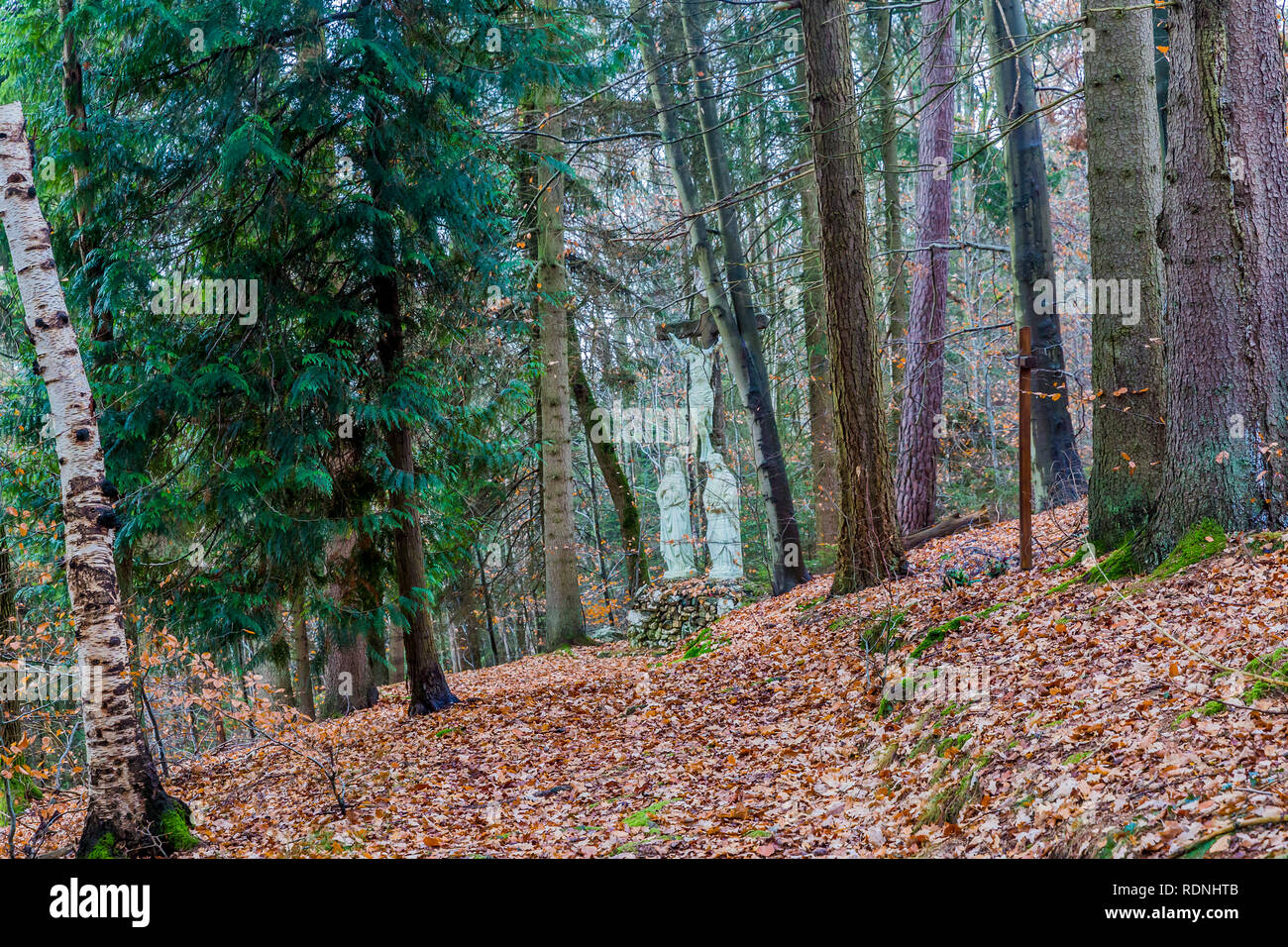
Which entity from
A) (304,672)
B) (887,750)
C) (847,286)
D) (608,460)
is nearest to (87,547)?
(887,750)

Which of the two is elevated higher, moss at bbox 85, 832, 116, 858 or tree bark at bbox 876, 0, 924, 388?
tree bark at bbox 876, 0, 924, 388

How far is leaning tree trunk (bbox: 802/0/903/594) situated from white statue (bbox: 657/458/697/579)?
525cm

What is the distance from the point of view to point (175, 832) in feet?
16.6

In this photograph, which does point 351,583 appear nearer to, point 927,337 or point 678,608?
point 678,608

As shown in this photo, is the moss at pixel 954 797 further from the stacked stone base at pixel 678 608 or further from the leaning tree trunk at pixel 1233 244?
the stacked stone base at pixel 678 608

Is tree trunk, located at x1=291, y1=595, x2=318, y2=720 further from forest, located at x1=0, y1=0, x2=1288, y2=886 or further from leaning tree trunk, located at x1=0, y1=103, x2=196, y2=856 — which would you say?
leaning tree trunk, located at x1=0, y1=103, x2=196, y2=856

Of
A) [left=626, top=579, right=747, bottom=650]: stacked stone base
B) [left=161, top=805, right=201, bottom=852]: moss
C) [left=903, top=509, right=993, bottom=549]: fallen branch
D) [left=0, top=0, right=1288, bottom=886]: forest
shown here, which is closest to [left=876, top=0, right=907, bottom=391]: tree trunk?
[left=0, top=0, right=1288, bottom=886]: forest

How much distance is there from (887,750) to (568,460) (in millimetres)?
9068

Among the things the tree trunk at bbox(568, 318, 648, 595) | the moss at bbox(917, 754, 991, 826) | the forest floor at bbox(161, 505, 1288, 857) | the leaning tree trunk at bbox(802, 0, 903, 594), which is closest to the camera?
the forest floor at bbox(161, 505, 1288, 857)

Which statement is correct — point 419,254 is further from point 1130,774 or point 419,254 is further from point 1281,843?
point 1281,843

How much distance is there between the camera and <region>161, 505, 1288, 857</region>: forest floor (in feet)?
10.9

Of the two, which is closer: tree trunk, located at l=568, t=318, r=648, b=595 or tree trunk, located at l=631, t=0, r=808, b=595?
tree trunk, located at l=631, t=0, r=808, b=595

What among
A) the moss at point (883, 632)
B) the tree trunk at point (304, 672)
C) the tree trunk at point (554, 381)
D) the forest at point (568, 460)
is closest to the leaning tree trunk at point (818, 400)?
the forest at point (568, 460)
